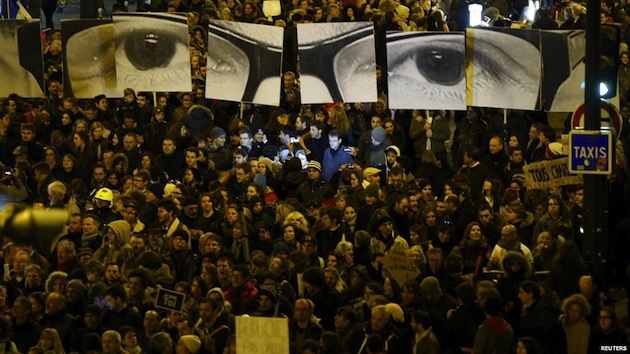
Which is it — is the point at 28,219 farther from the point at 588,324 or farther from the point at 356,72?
the point at 356,72

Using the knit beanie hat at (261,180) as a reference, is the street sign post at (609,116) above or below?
above

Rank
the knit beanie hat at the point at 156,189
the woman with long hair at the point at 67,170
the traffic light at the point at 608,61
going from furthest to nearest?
the woman with long hair at the point at 67,170, the knit beanie hat at the point at 156,189, the traffic light at the point at 608,61

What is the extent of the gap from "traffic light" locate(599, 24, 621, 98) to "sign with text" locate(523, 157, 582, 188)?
1.04 metres

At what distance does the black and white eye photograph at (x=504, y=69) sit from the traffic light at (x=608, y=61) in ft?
9.75

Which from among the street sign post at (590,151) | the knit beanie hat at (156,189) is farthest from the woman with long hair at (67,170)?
the street sign post at (590,151)

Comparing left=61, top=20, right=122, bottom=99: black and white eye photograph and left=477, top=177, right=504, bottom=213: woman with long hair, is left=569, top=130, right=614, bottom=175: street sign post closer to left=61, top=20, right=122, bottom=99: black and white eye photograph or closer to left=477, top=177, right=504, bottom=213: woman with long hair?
left=477, top=177, right=504, bottom=213: woman with long hair

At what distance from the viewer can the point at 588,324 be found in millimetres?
15406

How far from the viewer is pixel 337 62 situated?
24422 millimetres

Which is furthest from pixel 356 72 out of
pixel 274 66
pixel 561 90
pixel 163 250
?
pixel 163 250

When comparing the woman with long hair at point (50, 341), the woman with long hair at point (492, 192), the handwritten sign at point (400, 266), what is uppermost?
the woman with long hair at point (492, 192)

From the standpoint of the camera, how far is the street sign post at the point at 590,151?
17.6 meters

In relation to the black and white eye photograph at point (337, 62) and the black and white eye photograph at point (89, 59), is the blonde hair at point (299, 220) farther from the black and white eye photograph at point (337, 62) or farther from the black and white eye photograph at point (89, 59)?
the black and white eye photograph at point (89, 59)

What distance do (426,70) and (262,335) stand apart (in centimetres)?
945

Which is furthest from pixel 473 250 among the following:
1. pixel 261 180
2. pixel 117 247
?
pixel 261 180
